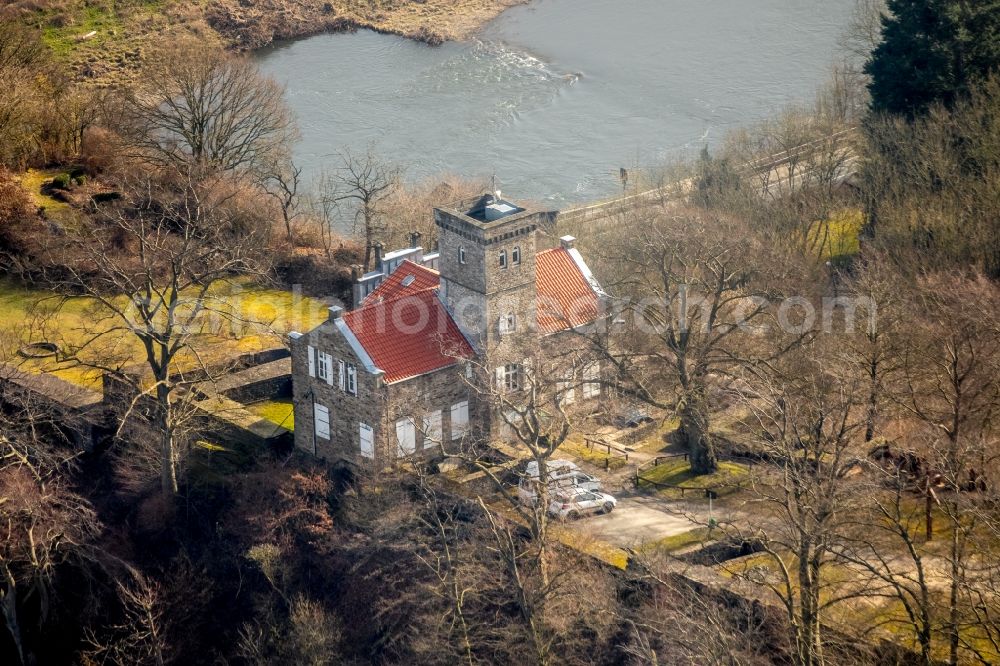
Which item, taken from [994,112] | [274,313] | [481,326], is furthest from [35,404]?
[994,112]

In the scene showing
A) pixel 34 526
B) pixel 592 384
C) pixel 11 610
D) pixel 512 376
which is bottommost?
pixel 11 610

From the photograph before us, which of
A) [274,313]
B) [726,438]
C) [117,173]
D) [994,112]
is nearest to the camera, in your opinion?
[726,438]

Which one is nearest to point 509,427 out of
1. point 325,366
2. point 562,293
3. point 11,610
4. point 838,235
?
point 562,293

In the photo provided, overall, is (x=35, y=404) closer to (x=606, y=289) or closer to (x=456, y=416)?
(x=456, y=416)

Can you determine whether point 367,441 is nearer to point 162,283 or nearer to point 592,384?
point 592,384

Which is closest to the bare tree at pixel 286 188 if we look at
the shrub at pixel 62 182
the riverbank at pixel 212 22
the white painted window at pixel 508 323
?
the shrub at pixel 62 182

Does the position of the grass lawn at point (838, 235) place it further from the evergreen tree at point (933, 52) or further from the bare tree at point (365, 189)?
the bare tree at point (365, 189)
